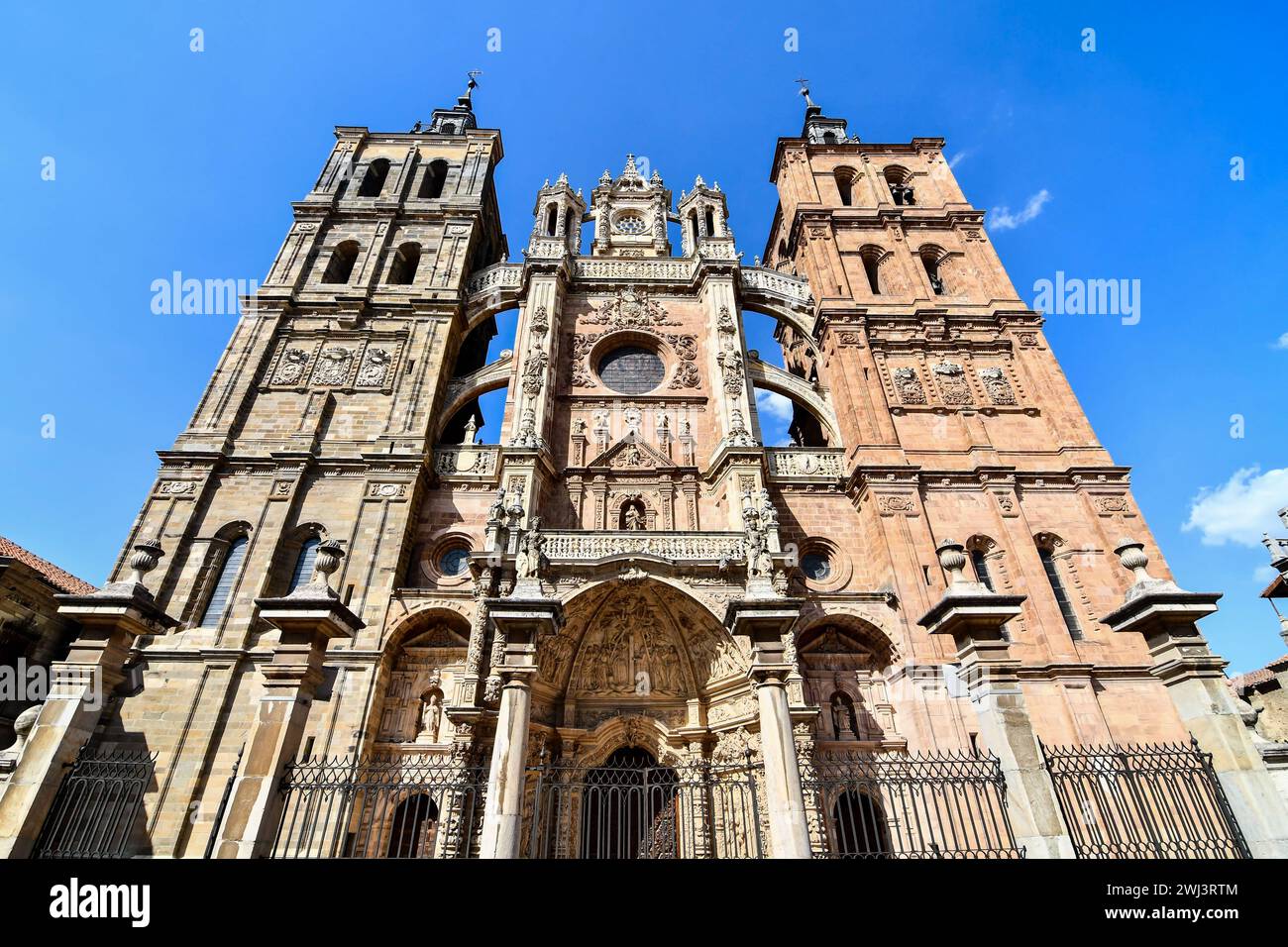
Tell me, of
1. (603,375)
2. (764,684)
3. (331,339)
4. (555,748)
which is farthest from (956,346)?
(331,339)

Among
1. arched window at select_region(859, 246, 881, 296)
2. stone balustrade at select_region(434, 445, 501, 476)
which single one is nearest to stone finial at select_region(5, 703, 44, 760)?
stone balustrade at select_region(434, 445, 501, 476)

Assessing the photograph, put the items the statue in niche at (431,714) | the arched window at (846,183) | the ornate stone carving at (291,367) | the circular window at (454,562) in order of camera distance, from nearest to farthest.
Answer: the statue in niche at (431,714) → the circular window at (454,562) → the ornate stone carving at (291,367) → the arched window at (846,183)

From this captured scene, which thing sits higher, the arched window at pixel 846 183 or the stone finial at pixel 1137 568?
the arched window at pixel 846 183

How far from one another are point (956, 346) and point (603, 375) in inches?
462

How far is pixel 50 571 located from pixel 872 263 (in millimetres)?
28776

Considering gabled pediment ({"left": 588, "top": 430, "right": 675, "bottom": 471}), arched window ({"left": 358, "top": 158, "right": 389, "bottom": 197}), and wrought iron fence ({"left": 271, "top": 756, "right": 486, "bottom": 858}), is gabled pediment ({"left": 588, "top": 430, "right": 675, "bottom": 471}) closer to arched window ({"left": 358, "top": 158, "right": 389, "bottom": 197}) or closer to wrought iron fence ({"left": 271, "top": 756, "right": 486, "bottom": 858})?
wrought iron fence ({"left": 271, "top": 756, "right": 486, "bottom": 858})

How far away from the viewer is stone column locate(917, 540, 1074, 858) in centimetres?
683

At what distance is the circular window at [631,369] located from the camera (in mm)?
20328

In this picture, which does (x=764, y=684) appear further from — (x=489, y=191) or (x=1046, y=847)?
(x=489, y=191)

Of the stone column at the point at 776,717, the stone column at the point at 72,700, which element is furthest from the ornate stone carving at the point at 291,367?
the stone column at the point at 776,717

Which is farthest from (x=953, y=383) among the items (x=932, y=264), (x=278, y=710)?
(x=278, y=710)

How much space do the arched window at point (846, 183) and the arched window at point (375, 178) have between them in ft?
63.6

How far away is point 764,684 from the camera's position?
893 centimetres

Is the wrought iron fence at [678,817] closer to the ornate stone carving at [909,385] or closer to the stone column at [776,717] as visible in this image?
the stone column at [776,717]
